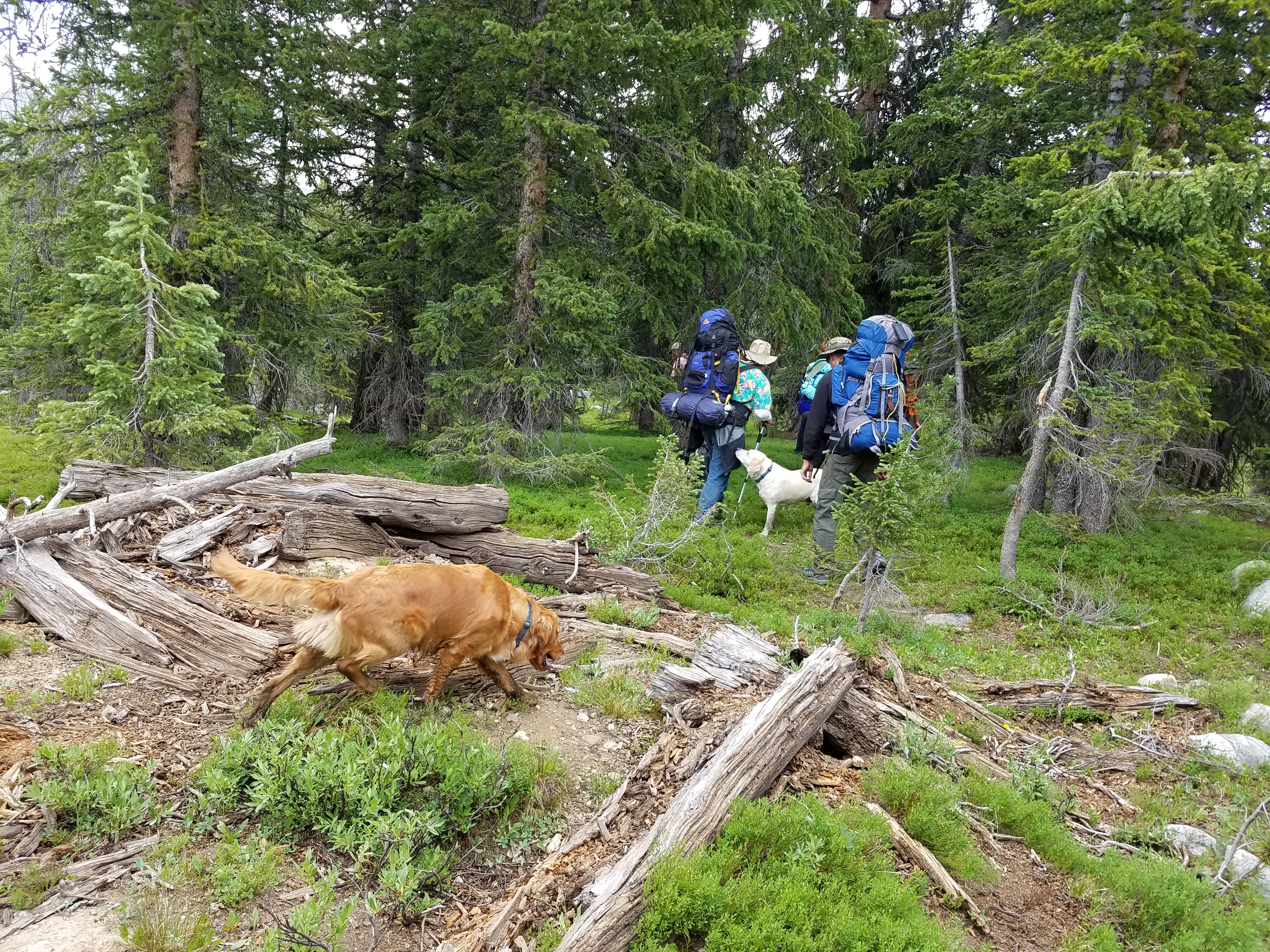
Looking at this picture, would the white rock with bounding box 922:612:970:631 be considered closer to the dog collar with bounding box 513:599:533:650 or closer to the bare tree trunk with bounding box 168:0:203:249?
the dog collar with bounding box 513:599:533:650

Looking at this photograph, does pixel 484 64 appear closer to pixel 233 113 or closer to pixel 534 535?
pixel 233 113

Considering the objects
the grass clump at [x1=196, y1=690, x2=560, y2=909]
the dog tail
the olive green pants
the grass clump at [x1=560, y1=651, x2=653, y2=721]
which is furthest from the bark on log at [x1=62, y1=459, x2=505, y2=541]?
the olive green pants

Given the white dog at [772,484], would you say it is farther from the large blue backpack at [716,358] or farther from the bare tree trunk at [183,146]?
the bare tree trunk at [183,146]

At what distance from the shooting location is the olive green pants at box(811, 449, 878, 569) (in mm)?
8281

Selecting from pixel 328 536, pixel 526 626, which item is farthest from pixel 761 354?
pixel 526 626

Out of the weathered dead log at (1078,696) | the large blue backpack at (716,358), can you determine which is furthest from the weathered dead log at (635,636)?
the large blue backpack at (716,358)

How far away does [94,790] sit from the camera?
10.2 feet

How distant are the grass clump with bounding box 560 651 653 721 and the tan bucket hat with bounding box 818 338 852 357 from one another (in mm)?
5555

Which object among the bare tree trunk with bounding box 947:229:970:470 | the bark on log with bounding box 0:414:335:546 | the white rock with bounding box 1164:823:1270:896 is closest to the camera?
the white rock with bounding box 1164:823:1270:896

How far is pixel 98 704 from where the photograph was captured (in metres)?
4.02

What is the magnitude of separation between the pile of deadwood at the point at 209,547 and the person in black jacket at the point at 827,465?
8.06ft

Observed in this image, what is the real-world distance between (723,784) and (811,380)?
832cm

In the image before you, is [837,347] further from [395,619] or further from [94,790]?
[94,790]

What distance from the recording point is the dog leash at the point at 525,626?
4.37m
